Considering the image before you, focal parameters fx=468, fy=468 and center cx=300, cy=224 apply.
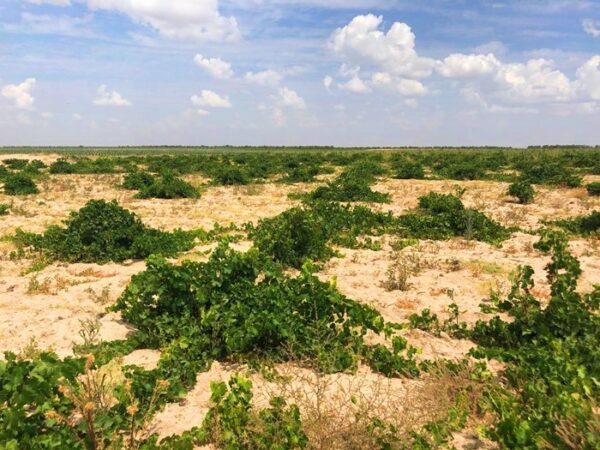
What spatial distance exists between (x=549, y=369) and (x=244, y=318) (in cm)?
317

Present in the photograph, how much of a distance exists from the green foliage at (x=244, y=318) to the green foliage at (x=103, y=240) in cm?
374

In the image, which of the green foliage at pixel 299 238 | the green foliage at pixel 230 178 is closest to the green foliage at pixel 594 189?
the green foliage at pixel 299 238

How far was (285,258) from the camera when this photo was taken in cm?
938

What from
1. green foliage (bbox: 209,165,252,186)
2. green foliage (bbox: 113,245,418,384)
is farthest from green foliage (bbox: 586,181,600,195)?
green foliage (bbox: 113,245,418,384)

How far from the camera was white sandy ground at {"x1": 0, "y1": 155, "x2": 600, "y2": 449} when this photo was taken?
4941mm

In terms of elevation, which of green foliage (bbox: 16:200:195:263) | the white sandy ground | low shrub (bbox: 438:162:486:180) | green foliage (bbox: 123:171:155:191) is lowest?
the white sandy ground

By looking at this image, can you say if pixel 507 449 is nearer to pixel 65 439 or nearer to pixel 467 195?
pixel 65 439

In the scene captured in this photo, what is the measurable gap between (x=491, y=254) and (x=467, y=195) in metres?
10.3

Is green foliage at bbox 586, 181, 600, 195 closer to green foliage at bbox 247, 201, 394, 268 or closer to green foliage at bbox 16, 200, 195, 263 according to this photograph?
green foliage at bbox 247, 201, 394, 268

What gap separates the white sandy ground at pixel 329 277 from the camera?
4941mm

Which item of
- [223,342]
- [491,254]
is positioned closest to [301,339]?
[223,342]

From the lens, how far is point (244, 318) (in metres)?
5.41

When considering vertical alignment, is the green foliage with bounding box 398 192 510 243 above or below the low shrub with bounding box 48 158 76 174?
below

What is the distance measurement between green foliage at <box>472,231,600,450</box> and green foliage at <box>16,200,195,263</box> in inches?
262
